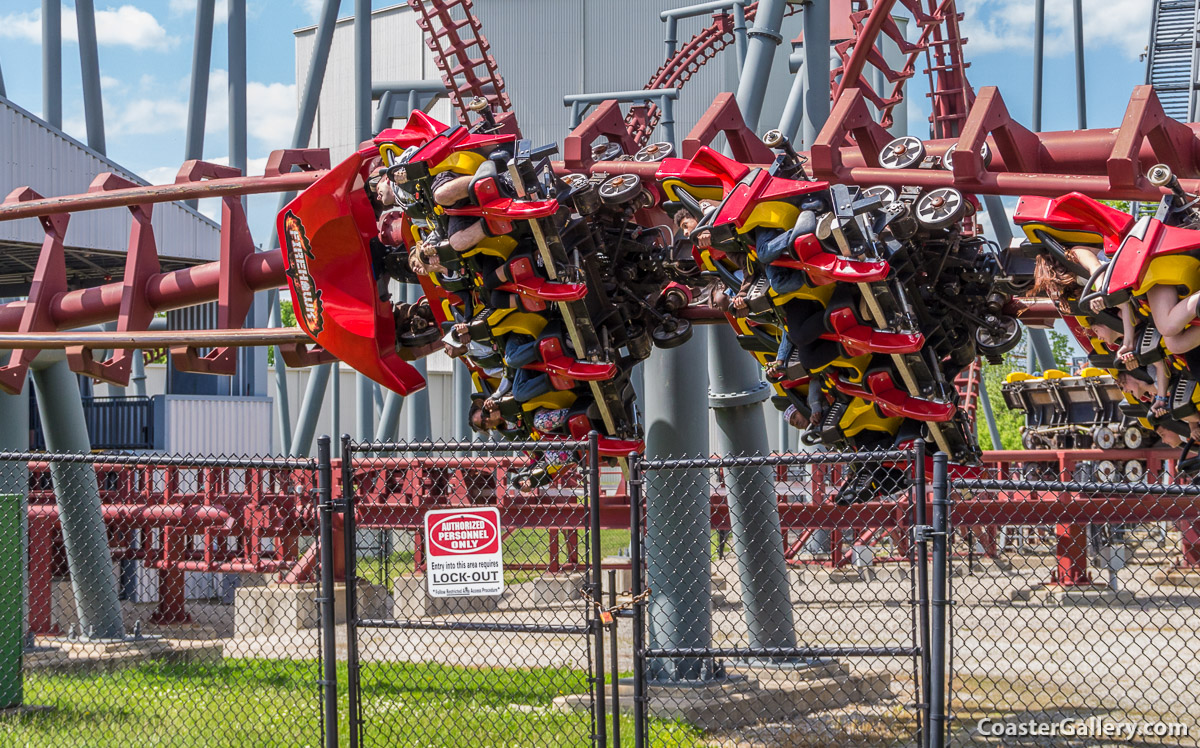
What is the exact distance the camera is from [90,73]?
A: 17.1 meters

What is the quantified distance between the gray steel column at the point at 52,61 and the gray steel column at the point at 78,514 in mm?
8927

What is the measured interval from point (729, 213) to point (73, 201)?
4.90m

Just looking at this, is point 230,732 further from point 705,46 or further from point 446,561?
point 705,46

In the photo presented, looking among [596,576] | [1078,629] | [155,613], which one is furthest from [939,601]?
[155,613]

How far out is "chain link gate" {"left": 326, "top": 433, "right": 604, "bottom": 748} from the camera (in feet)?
16.4

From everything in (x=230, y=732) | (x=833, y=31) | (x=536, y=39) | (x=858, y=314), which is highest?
(x=536, y=39)

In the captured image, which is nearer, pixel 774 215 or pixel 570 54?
pixel 774 215

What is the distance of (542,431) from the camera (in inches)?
284

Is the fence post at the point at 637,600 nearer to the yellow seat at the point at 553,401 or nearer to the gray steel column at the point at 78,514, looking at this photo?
the yellow seat at the point at 553,401

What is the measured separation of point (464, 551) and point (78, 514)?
263 inches

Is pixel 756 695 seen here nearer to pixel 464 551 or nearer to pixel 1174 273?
pixel 464 551

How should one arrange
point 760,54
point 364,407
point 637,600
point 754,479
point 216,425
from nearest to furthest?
point 637,600
point 760,54
point 754,479
point 364,407
point 216,425

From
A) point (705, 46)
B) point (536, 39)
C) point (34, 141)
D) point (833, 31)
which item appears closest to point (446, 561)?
point (34, 141)

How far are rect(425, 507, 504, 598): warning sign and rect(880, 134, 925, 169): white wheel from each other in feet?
8.81
